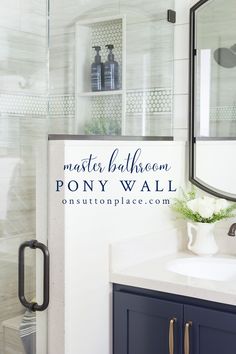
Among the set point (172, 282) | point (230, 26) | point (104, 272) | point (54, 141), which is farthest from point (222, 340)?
point (230, 26)

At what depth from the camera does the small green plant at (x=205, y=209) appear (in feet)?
7.44

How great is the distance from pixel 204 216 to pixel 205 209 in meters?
0.04

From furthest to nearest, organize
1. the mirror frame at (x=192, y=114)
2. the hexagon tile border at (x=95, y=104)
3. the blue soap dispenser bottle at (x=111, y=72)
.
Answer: the mirror frame at (x=192, y=114), the blue soap dispenser bottle at (x=111, y=72), the hexagon tile border at (x=95, y=104)

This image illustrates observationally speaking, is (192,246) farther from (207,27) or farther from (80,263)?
(207,27)

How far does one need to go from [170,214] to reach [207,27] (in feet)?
2.87

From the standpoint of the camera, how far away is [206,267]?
2213 mm

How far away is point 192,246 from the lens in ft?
7.72

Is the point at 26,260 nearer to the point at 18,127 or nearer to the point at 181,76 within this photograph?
the point at 18,127

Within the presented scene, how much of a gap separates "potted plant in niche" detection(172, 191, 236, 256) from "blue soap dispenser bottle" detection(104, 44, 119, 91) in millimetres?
616

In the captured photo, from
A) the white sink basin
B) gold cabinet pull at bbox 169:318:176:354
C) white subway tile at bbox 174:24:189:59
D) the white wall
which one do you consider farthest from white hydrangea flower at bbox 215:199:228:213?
white subway tile at bbox 174:24:189:59

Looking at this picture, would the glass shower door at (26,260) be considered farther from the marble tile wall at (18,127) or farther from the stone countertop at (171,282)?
the stone countertop at (171,282)

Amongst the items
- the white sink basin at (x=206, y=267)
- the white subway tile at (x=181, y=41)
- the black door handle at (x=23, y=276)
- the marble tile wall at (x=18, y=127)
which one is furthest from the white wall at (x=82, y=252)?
the white subway tile at (x=181, y=41)

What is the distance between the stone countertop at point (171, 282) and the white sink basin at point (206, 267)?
0.02 metres

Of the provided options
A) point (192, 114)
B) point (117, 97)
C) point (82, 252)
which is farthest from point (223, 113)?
point (82, 252)
